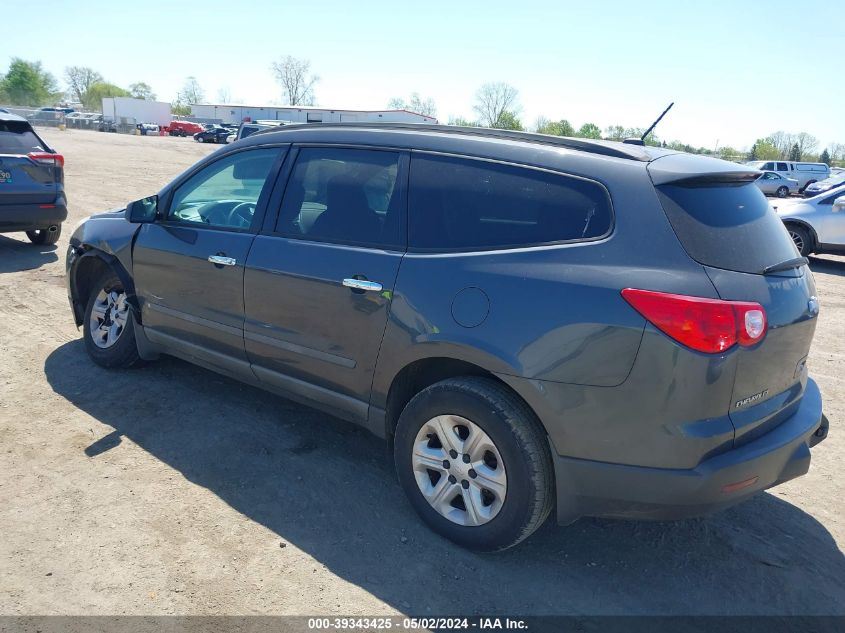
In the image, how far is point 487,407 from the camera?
115 inches

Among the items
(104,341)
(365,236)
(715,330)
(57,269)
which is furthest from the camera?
(57,269)

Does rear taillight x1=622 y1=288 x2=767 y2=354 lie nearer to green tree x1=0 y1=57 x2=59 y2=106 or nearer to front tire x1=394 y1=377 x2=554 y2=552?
front tire x1=394 y1=377 x2=554 y2=552

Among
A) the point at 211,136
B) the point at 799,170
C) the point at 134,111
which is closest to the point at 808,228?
the point at 799,170

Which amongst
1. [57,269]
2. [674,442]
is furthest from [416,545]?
[57,269]

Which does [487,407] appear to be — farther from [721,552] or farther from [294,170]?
[294,170]

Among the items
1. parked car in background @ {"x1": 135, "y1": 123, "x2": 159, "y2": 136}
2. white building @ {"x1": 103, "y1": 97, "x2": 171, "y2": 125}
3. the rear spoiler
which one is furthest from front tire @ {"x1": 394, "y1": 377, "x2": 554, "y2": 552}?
white building @ {"x1": 103, "y1": 97, "x2": 171, "y2": 125}

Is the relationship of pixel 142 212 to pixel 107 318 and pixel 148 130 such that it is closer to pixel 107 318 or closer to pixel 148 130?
pixel 107 318

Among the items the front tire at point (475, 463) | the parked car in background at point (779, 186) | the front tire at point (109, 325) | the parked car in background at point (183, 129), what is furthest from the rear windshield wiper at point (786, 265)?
the parked car in background at point (183, 129)

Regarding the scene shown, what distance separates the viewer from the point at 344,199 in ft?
12.0

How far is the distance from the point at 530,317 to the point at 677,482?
0.88 meters

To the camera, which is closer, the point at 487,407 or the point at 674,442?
the point at 674,442

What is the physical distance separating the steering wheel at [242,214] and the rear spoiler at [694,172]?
2.37 metres

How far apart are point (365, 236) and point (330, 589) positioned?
5.70ft

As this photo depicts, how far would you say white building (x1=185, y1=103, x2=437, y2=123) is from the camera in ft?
233
